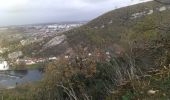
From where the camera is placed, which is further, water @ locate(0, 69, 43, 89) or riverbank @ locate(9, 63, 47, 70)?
riverbank @ locate(9, 63, 47, 70)

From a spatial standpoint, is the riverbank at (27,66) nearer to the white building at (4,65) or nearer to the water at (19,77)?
the water at (19,77)

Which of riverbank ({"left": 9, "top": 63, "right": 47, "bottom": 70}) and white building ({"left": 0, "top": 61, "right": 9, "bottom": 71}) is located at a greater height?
riverbank ({"left": 9, "top": 63, "right": 47, "bottom": 70})

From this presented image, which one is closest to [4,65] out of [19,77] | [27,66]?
[27,66]

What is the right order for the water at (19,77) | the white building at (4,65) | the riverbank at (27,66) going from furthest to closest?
the white building at (4,65)
the riverbank at (27,66)
the water at (19,77)

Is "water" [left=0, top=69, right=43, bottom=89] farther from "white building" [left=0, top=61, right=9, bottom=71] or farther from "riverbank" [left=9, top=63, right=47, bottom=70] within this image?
"white building" [left=0, top=61, right=9, bottom=71]

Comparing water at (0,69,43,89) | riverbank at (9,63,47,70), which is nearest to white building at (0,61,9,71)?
riverbank at (9,63,47,70)

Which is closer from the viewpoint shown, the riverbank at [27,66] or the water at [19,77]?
the water at [19,77]

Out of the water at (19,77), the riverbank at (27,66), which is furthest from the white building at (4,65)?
the water at (19,77)

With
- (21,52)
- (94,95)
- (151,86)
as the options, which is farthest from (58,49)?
(151,86)

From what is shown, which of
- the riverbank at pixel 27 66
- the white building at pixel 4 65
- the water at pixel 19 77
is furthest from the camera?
the white building at pixel 4 65

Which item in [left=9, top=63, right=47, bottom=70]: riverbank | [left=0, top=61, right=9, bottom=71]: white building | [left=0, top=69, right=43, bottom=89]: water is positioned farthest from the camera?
[left=0, top=61, right=9, bottom=71]: white building

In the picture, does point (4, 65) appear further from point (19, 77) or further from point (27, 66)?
point (19, 77)

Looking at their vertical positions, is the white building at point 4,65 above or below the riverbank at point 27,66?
below
